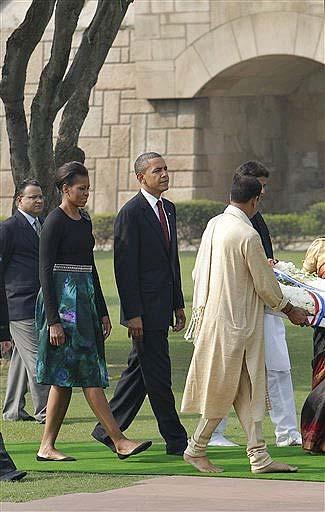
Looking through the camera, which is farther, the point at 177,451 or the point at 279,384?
the point at 279,384

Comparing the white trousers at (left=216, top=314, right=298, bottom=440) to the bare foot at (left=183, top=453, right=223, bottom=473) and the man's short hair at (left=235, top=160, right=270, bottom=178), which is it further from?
the bare foot at (left=183, top=453, right=223, bottom=473)

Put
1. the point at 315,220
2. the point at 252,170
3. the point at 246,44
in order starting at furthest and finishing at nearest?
the point at 315,220
the point at 246,44
the point at 252,170

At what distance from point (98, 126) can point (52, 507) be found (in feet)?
73.8

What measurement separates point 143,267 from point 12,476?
5.57 feet

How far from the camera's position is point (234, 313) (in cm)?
840

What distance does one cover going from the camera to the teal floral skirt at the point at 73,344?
352 inches

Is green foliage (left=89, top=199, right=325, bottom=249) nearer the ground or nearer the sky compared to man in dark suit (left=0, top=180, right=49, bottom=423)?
nearer the ground

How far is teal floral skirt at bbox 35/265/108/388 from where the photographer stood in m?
8.94

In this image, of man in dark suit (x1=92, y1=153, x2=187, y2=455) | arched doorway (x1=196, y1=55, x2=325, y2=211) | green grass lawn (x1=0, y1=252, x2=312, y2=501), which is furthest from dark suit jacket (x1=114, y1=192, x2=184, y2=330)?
arched doorway (x1=196, y1=55, x2=325, y2=211)

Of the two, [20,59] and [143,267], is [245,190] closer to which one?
[143,267]

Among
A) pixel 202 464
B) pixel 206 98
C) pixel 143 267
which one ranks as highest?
pixel 206 98

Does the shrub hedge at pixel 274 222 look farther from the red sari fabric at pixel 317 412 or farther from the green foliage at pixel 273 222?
the red sari fabric at pixel 317 412

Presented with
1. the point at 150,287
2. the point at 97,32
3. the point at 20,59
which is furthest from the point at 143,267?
the point at 97,32

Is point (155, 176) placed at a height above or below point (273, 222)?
above
